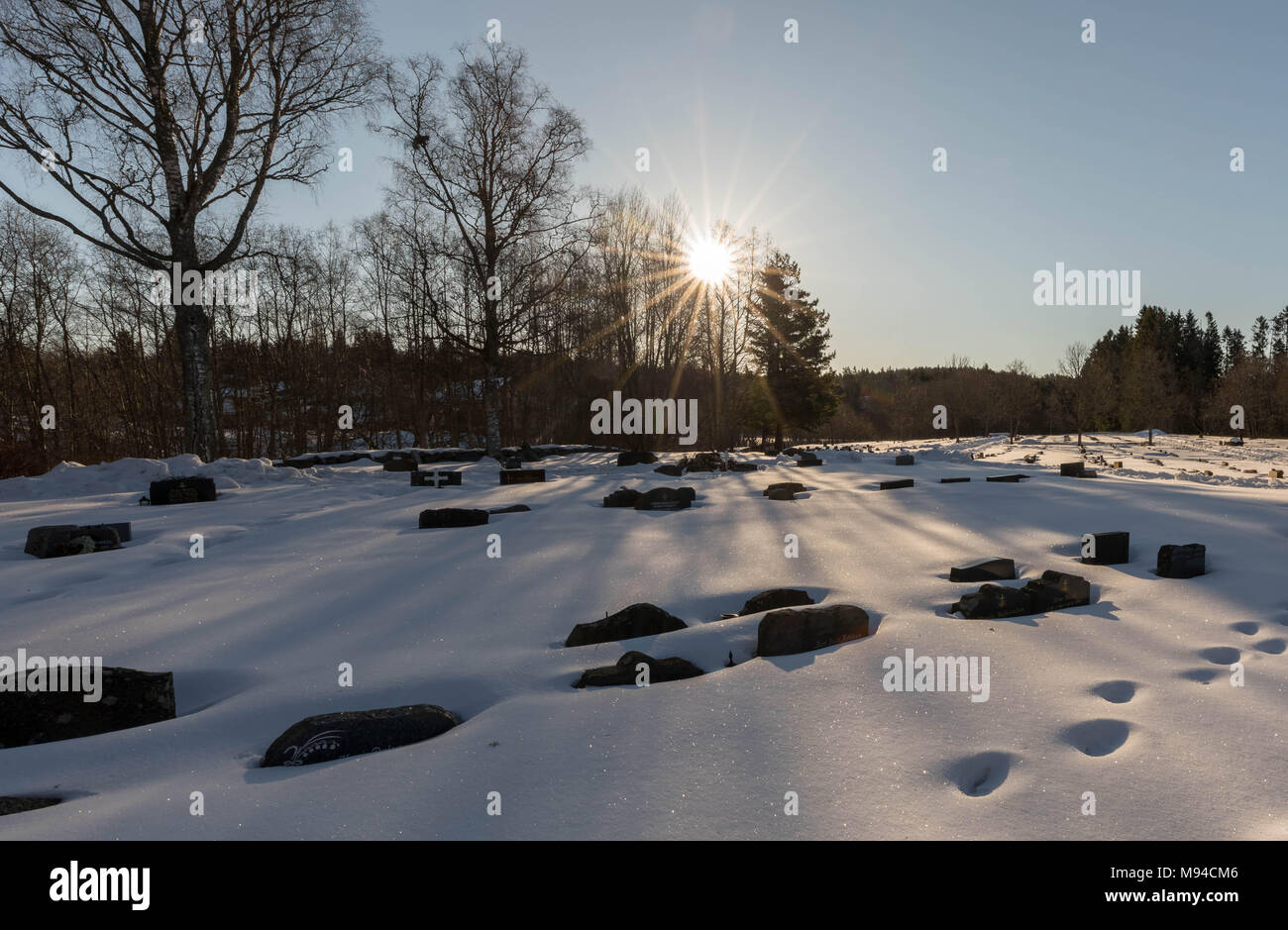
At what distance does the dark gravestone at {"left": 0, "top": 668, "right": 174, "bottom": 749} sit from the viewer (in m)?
2.69

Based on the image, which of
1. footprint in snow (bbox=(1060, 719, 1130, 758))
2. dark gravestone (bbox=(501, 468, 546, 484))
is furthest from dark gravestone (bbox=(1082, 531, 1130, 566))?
dark gravestone (bbox=(501, 468, 546, 484))

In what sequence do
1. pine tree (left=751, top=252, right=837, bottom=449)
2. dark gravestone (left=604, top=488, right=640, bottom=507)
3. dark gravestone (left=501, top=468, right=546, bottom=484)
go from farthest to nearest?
pine tree (left=751, top=252, right=837, bottom=449)
dark gravestone (left=501, top=468, right=546, bottom=484)
dark gravestone (left=604, top=488, right=640, bottom=507)

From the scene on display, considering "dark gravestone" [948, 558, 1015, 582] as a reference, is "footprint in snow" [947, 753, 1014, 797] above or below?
below

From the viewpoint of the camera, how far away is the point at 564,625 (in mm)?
4117

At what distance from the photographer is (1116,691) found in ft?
9.09

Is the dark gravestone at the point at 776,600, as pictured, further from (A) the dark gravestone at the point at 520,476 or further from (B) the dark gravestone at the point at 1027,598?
(A) the dark gravestone at the point at 520,476

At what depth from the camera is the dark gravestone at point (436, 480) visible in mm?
11376

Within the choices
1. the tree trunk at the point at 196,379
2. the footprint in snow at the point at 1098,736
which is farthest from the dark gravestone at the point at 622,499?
the tree trunk at the point at 196,379

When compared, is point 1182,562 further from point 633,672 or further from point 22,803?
point 22,803

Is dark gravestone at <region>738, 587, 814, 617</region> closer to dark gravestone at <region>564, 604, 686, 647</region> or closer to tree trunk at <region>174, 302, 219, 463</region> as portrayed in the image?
dark gravestone at <region>564, 604, 686, 647</region>

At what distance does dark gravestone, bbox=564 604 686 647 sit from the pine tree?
2543 cm
